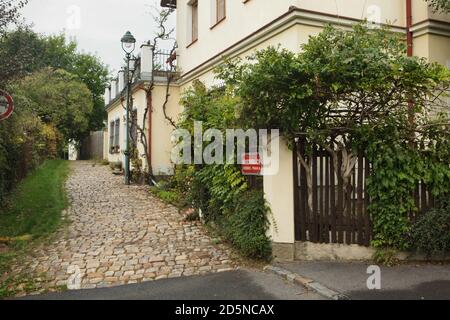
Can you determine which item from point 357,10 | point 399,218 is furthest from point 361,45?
point 357,10

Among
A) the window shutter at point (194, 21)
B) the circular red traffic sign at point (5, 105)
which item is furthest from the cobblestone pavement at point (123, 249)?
the window shutter at point (194, 21)

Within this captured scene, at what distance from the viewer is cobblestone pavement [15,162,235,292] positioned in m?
5.71

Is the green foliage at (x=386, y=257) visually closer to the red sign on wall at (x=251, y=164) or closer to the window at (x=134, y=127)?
the red sign on wall at (x=251, y=164)

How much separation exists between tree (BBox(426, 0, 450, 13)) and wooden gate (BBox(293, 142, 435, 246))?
4323mm

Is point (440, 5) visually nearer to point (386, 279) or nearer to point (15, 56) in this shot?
point (386, 279)

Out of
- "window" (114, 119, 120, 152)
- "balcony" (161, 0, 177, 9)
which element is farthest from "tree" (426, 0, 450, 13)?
"window" (114, 119, 120, 152)

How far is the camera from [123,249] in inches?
268

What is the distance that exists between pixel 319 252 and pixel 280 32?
4925mm

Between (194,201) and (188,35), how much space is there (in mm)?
7839

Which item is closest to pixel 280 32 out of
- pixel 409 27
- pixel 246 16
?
pixel 246 16

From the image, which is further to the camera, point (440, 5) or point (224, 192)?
point (440, 5)

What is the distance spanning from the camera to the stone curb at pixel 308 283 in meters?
4.66

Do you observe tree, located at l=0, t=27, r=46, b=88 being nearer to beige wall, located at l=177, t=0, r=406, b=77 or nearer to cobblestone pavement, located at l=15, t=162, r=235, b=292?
cobblestone pavement, located at l=15, t=162, r=235, b=292

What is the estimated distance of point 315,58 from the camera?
5.55 metres
